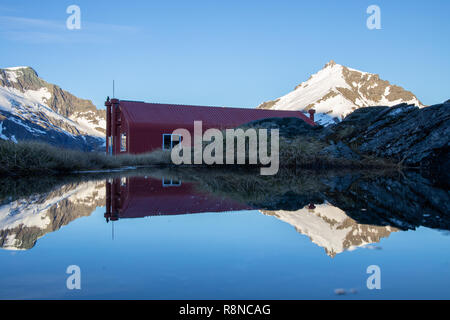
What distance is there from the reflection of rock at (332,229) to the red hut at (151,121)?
17.5m

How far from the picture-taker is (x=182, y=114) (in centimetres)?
2325

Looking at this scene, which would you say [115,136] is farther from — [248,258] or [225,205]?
[248,258]

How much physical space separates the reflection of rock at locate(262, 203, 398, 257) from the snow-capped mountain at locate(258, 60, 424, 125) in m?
106

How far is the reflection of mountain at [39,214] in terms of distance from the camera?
209 centimetres

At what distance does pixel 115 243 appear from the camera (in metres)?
1.96

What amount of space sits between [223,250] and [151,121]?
20.4 metres

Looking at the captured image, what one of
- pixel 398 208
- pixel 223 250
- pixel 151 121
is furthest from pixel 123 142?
pixel 223 250

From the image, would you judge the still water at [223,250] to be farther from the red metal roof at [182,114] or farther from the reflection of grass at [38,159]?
the red metal roof at [182,114]

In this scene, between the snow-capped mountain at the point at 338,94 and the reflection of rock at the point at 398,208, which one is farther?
the snow-capped mountain at the point at 338,94
